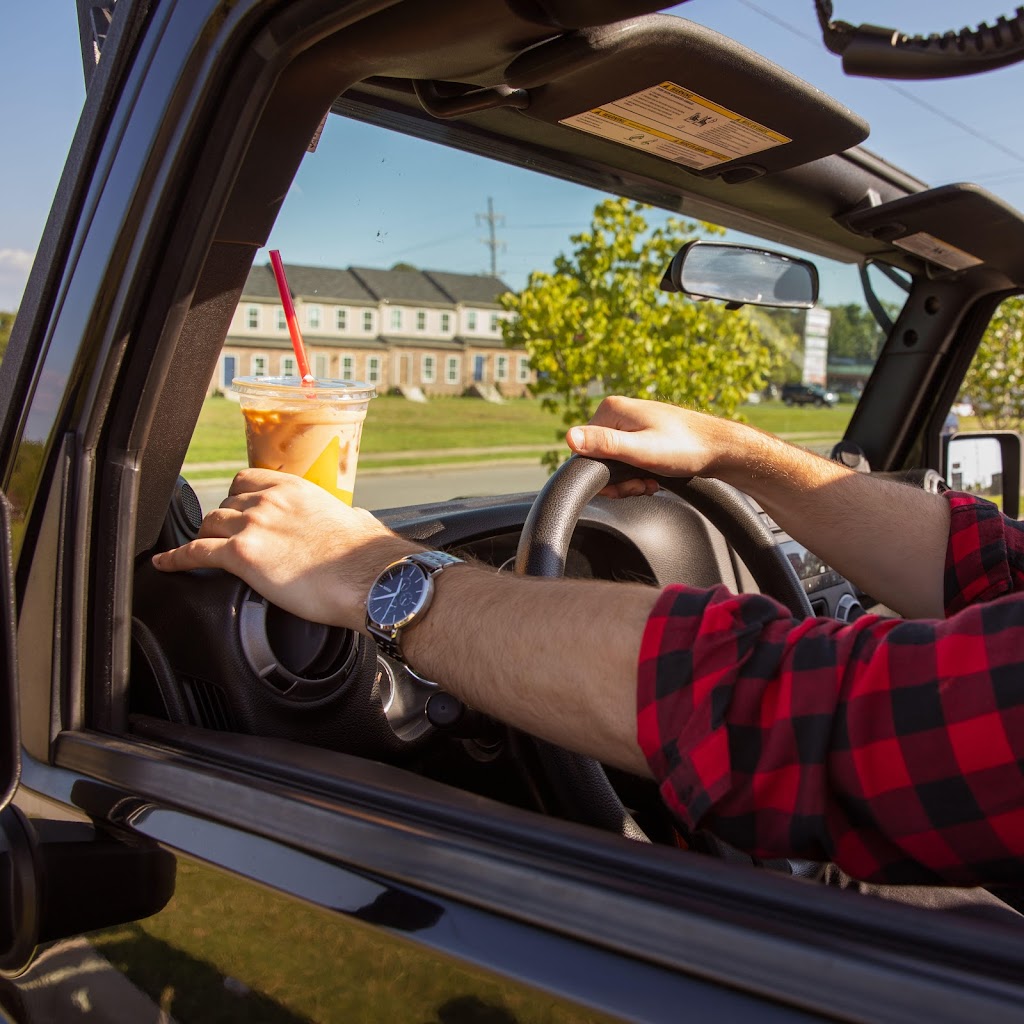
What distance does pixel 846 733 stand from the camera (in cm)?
100

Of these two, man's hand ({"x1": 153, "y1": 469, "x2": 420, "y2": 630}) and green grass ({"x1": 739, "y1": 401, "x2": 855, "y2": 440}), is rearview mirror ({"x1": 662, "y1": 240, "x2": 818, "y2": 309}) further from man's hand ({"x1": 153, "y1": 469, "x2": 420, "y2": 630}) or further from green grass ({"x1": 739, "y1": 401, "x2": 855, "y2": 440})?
man's hand ({"x1": 153, "y1": 469, "x2": 420, "y2": 630})

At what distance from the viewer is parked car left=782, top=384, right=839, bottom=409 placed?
3.80m

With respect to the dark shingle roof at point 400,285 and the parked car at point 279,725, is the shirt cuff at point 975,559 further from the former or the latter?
the dark shingle roof at point 400,285

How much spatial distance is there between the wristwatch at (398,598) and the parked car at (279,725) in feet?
0.51

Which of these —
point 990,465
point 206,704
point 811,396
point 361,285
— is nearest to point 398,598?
point 206,704

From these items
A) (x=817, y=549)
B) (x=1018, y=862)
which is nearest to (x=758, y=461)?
(x=817, y=549)

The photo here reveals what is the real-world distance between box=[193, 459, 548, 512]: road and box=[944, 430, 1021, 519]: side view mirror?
1.56 metres

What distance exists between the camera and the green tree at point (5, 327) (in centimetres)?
147


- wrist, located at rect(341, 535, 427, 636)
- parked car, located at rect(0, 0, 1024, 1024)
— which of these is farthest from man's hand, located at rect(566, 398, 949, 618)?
wrist, located at rect(341, 535, 427, 636)

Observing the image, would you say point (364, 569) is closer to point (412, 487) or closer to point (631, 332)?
point (412, 487)

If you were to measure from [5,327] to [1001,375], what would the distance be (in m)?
6.20

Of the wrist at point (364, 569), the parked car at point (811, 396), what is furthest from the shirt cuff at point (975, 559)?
the parked car at point (811, 396)

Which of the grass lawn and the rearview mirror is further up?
the rearview mirror

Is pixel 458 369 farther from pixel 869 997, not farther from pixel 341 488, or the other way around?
pixel 869 997
